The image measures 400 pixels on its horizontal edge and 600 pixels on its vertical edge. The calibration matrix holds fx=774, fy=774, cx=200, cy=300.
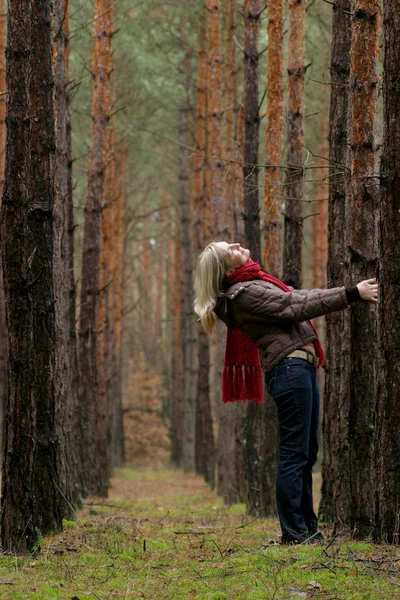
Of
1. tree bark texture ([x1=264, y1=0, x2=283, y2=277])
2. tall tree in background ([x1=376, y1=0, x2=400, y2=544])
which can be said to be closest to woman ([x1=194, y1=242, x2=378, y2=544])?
tall tree in background ([x1=376, y1=0, x2=400, y2=544])

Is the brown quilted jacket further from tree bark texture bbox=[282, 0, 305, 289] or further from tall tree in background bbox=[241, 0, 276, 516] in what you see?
tall tree in background bbox=[241, 0, 276, 516]

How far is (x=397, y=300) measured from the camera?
15.9ft

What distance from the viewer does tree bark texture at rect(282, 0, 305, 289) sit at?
29.6 feet

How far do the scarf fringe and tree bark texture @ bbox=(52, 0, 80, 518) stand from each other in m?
1.71

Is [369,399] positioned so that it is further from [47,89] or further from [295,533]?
[47,89]

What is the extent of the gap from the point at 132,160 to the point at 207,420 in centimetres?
930

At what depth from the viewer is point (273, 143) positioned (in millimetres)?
10234

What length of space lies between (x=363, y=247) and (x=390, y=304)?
919 mm

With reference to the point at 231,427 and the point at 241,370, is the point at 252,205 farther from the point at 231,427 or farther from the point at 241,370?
the point at 241,370

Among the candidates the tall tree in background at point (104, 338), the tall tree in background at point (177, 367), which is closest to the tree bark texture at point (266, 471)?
the tall tree in background at point (104, 338)

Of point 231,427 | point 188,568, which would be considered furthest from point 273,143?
point 188,568

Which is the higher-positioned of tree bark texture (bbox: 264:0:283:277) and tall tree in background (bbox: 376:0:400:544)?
tree bark texture (bbox: 264:0:283:277)

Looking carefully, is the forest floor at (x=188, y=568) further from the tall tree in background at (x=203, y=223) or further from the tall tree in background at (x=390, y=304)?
the tall tree in background at (x=203, y=223)

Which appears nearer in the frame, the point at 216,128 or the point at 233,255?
the point at 233,255
